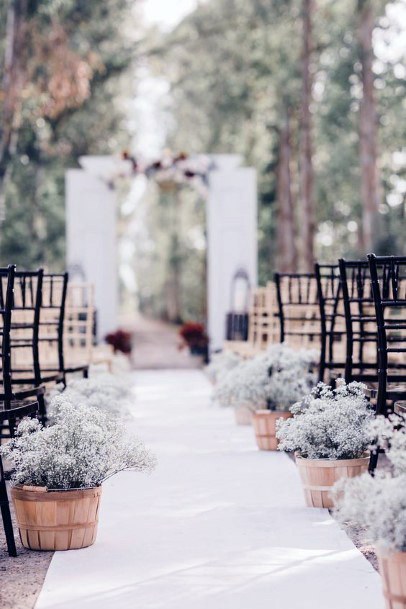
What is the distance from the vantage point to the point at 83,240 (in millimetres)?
19516

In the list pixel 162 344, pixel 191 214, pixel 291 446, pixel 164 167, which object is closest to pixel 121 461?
pixel 291 446

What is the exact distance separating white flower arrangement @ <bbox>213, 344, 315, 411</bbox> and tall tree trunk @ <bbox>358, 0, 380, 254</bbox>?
13.2 m

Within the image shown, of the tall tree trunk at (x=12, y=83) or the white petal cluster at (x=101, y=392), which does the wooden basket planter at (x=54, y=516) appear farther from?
the tall tree trunk at (x=12, y=83)

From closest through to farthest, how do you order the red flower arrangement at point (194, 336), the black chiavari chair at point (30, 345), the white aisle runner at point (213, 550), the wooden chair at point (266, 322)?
the white aisle runner at point (213, 550) → the black chiavari chair at point (30, 345) → the wooden chair at point (266, 322) → the red flower arrangement at point (194, 336)

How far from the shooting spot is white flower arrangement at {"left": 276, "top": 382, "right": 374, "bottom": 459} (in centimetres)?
522

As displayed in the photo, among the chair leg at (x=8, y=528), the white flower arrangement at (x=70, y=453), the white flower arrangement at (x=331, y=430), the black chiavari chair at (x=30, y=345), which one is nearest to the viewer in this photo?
the chair leg at (x=8, y=528)

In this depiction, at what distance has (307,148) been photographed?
76.8ft

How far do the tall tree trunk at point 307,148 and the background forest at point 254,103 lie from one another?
0.03 m

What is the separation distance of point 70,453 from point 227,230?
48.8 ft

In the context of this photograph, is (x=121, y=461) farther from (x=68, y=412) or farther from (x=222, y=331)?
(x=222, y=331)

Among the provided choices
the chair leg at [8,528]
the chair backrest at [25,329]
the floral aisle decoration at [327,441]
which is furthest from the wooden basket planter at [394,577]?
the chair backrest at [25,329]

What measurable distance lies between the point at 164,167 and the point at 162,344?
966 cm

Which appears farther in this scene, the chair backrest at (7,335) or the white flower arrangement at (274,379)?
the white flower arrangement at (274,379)

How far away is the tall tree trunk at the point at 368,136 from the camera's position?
69.7 feet
